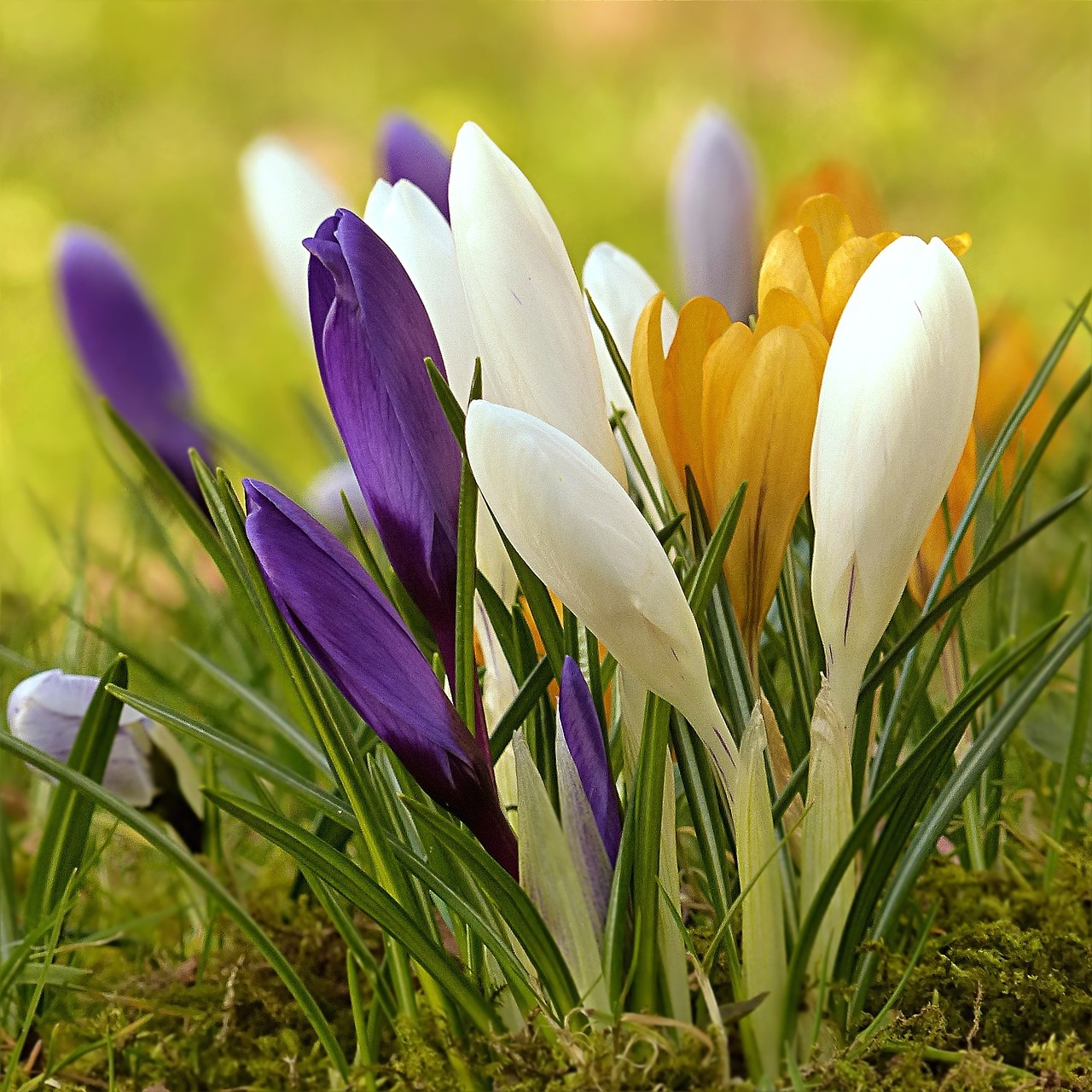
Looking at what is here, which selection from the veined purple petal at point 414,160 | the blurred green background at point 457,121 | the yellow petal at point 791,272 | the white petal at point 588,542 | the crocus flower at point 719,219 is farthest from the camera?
the blurred green background at point 457,121

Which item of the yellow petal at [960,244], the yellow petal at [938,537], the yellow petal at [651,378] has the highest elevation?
the yellow petal at [960,244]

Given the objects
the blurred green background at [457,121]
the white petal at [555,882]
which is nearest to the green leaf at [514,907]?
the white petal at [555,882]

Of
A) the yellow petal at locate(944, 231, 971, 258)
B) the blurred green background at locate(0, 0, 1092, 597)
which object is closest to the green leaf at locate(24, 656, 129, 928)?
the yellow petal at locate(944, 231, 971, 258)

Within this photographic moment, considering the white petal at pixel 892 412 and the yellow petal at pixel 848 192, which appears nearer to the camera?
the white petal at pixel 892 412

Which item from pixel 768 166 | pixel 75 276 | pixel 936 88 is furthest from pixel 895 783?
pixel 936 88

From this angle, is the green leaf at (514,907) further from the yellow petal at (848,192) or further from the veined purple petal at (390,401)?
the yellow petal at (848,192)
